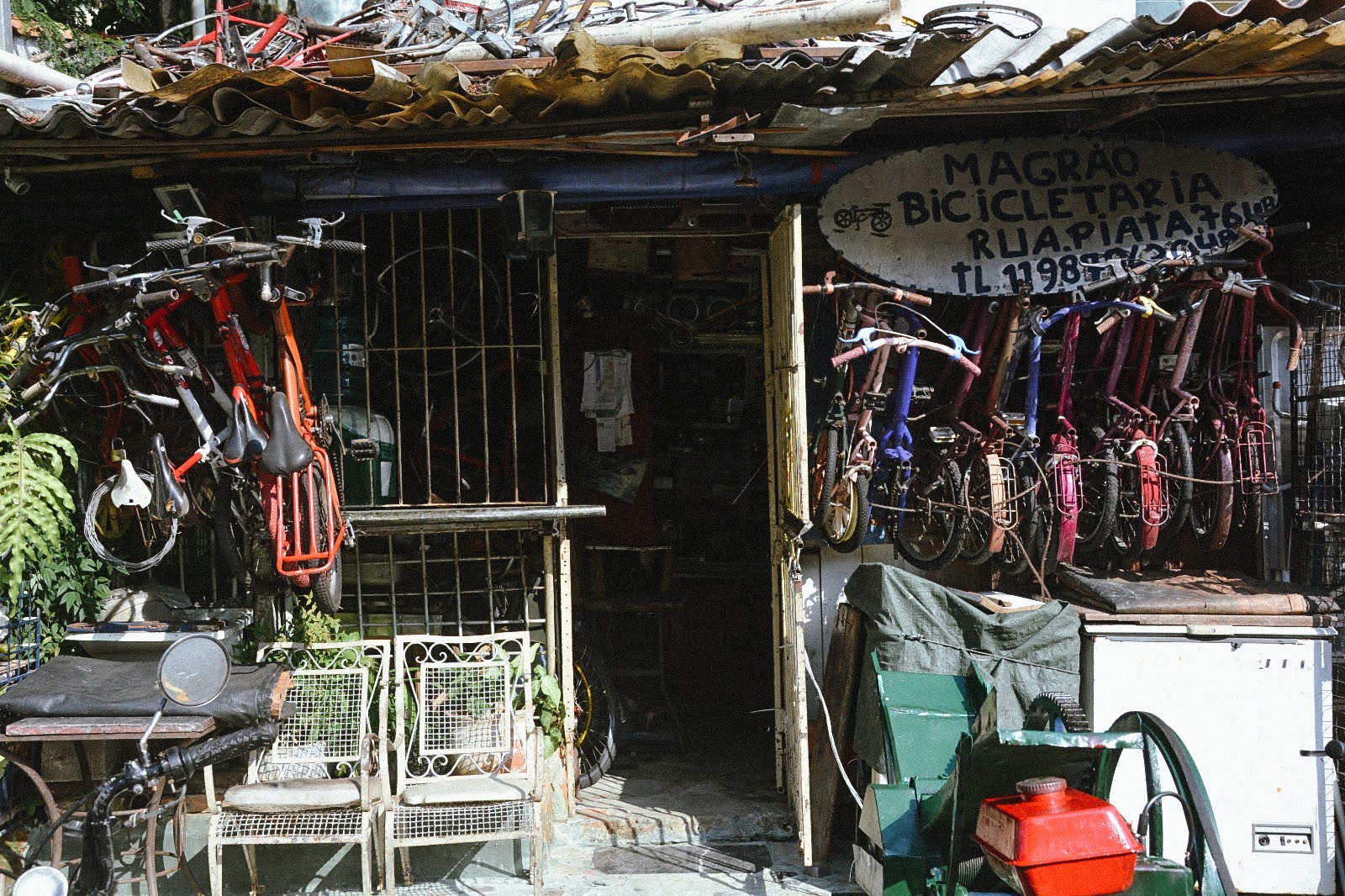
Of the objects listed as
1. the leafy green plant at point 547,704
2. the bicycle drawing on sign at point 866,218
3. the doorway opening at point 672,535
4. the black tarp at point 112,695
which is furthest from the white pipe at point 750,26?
the black tarp at point 112,695

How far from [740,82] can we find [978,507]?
286 cm

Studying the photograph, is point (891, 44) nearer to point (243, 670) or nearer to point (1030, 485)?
point (1030, 485)

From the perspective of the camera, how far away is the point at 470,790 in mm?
5883

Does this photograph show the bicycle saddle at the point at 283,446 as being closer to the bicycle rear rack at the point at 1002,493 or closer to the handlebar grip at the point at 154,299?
the handlebar grip at the point at 154,299

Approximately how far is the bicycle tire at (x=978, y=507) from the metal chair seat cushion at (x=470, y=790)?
299 centimetres

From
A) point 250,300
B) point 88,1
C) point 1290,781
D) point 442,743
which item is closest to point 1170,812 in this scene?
point 1290,781

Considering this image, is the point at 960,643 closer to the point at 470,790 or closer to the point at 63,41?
the point at 470,790

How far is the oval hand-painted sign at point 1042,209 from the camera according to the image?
6.37m

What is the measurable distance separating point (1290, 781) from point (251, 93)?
6714 millimetres

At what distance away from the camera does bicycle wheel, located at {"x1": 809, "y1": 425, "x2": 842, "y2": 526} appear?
244 inches

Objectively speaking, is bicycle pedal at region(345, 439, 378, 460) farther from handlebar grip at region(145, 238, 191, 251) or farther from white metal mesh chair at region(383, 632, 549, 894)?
handlebar grip at region(145, 238, 191, 251)

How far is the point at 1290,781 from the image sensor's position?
5.84 m

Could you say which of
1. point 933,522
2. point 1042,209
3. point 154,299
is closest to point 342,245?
point 154,299

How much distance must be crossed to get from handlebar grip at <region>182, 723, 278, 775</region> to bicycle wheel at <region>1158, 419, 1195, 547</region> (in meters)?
5.26
